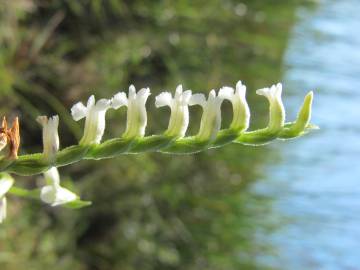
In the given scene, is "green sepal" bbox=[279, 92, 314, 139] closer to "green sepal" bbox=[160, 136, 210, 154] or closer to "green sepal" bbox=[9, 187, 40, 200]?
"green sepal" bbox=[160, 136, 210, 154]

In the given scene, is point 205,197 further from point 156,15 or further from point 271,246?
point 156,15

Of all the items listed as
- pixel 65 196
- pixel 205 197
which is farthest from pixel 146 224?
pixel 65 196

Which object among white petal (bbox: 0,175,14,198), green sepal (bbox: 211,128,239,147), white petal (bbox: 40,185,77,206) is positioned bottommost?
white petal (bbox: 40,185,77,206)

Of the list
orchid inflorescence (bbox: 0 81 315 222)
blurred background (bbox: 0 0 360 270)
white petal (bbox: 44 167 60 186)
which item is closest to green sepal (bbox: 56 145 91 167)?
orchid inflorescence (bbox: 0 81 315 222)

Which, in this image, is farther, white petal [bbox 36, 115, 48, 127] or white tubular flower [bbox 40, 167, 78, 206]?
white tubular flower [bbox 40, 167, 78, 206]

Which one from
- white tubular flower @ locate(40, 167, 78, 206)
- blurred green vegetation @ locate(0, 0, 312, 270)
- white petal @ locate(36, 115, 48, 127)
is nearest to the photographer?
white petal @ locate(36, 115, 48, 127)

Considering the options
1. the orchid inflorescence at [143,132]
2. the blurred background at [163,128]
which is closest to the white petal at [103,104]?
the orchid inflorescence at [143,132]

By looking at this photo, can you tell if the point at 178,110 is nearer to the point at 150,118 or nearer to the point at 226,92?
the point at 226,92

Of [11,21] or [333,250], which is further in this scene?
[333,250]
